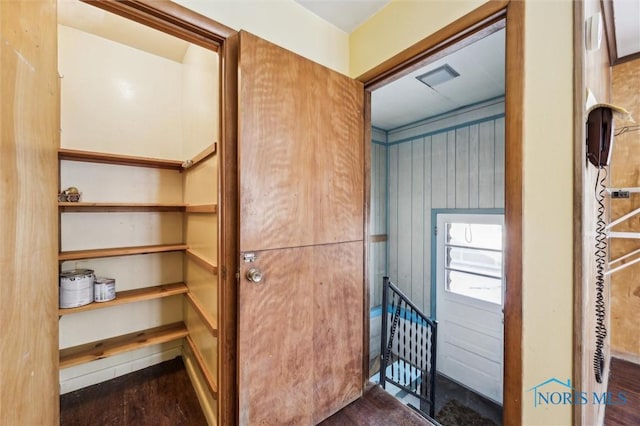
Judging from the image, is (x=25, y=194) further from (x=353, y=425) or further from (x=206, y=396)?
(x=353, y=425)

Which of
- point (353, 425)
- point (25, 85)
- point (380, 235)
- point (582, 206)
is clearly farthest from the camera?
point (380, 235)

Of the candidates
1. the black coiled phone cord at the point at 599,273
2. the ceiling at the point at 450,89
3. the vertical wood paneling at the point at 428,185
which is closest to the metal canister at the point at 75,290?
the ceiling at the point at 450,89

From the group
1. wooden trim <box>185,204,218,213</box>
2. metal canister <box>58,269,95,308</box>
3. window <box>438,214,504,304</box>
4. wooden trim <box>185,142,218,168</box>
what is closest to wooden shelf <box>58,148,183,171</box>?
wooden trim <box>185,142,218,168</box>

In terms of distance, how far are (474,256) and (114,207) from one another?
12.0 feet

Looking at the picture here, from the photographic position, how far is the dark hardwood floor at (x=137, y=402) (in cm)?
159

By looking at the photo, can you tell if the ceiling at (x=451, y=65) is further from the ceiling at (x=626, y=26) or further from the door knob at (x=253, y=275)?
the door knob at (x=253, y=275)

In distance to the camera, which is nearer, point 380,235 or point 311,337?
point 311,337

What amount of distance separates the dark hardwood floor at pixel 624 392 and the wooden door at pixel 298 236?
149 centimetres

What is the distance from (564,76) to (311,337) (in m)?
1.58

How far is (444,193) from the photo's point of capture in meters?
3.32

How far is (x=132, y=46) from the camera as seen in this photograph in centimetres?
210

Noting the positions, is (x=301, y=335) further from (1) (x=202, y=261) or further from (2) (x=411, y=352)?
(2) (x=411, y=352)

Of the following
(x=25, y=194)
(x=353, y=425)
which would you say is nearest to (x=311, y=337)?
(x=353, y=425)

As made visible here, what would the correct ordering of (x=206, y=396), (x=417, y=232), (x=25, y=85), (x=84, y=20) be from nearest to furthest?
1. (x=25, y=85)
2. (x=206, y=396)
3. (x=84, y=20)
4. (x=417, y=232)
